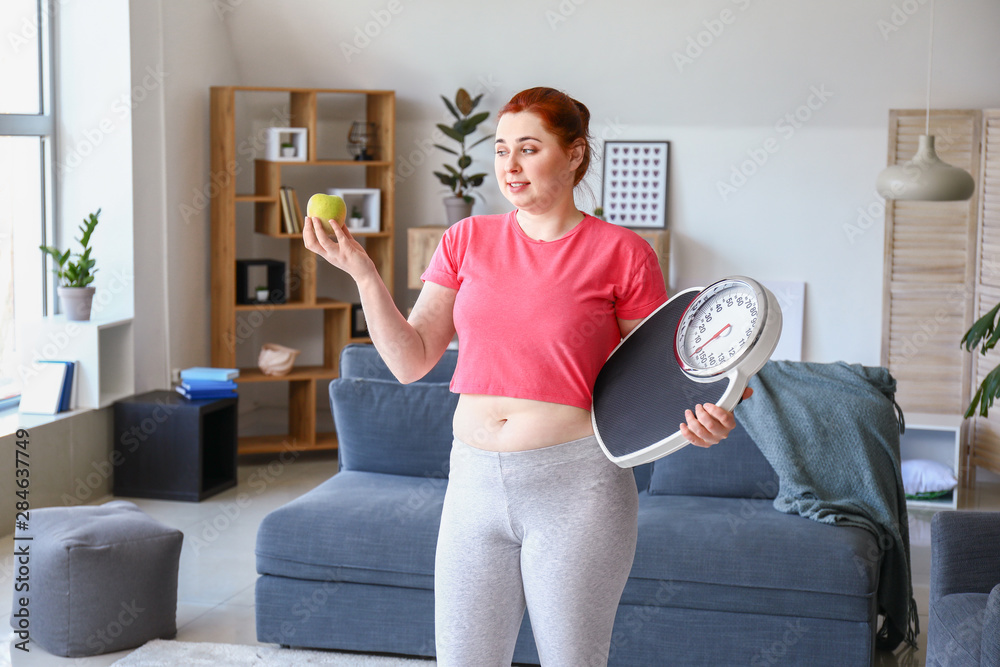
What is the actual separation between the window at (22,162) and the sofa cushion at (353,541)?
2.06 metres

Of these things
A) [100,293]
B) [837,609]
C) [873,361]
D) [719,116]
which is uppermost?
[719,116]

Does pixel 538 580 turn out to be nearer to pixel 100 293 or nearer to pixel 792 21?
pixel 100 293

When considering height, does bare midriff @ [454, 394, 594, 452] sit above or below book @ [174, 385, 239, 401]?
above

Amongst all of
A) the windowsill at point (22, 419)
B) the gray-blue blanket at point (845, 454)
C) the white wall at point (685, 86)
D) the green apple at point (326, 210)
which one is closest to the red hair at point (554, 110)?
the green apple at point (326, 210)

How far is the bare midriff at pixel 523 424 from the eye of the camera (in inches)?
54.7

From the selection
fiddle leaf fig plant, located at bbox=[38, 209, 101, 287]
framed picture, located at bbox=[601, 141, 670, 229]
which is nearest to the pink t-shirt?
fiddle leaf fig plant, located at bbox=[38, 209, 101, 287]

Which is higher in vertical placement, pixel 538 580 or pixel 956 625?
pixel 538 580

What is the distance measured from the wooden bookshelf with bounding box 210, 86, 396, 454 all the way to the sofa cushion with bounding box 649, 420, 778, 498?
7.69ft

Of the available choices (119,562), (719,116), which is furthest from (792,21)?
(119,562)

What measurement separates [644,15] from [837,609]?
330 centimetres

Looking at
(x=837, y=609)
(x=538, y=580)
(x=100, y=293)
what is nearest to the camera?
(x=538, y=580)

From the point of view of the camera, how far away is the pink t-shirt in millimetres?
1394

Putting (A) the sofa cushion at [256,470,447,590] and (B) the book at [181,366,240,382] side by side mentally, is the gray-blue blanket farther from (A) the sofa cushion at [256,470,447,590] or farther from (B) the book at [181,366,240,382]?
(B) the book at [181,366,240,382]

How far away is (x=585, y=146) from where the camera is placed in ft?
4.79
